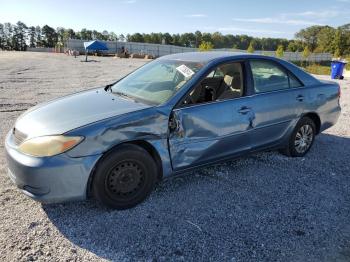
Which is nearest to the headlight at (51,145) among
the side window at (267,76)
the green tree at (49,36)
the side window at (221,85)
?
the side window at (221,85)

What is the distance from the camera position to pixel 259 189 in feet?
13.7

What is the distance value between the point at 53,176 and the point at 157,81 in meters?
1.82

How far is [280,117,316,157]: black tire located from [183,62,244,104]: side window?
4.09 feet

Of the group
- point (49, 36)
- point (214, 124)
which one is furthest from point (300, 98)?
point (49, 36)

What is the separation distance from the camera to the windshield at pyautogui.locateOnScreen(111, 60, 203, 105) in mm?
3947

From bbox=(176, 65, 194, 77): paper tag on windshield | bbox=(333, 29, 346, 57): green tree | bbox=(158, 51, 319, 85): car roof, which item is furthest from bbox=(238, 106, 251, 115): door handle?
bbox=(333, 29, 346, 57): green tree

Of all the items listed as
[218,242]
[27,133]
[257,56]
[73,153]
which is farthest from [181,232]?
[257,56]

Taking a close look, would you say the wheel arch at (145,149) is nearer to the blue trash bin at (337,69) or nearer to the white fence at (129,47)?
the blue trash bin at (337,69)

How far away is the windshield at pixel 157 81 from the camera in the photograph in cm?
395

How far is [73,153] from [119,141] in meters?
0.45

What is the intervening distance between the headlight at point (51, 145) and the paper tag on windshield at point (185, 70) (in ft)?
5.05

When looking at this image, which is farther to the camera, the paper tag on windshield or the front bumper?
the paper tag on windshield

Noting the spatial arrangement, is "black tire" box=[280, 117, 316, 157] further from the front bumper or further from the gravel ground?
the front bumper

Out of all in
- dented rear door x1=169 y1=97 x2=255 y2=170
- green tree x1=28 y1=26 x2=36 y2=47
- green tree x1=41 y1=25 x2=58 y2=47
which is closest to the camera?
dented rear door x1=169 y1=97 x2=255 y2=170
